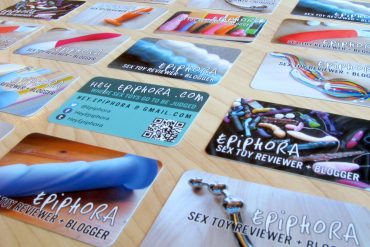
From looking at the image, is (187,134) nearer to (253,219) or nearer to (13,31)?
(253,219)

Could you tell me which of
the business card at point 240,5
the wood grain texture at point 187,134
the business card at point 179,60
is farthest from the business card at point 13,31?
the business card at point 240,5

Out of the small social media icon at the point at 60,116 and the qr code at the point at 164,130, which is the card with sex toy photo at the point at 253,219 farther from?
the small social media icon at the point at 60,116

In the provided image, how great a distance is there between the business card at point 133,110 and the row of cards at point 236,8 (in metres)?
0.35

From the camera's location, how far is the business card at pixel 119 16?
0.96 meters

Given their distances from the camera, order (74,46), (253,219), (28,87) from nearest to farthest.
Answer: (253,219)
(28,87)
(74,46)

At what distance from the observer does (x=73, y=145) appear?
612 millimetres

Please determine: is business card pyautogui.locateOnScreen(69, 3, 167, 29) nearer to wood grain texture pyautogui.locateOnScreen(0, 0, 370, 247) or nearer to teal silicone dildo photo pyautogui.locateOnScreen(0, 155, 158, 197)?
wood grain texture pyautogui.locateOnScreen(0, 0, 370, 247)

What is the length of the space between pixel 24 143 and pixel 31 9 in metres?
0.58

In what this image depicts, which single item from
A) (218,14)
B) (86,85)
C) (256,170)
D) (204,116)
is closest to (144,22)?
(218,14)

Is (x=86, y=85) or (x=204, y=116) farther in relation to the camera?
(x=86, y=85)

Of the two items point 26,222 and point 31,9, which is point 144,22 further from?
point 26,222

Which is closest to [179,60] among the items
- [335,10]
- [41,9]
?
[335,10]

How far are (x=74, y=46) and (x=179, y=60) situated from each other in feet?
0.82

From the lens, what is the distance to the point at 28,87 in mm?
749
